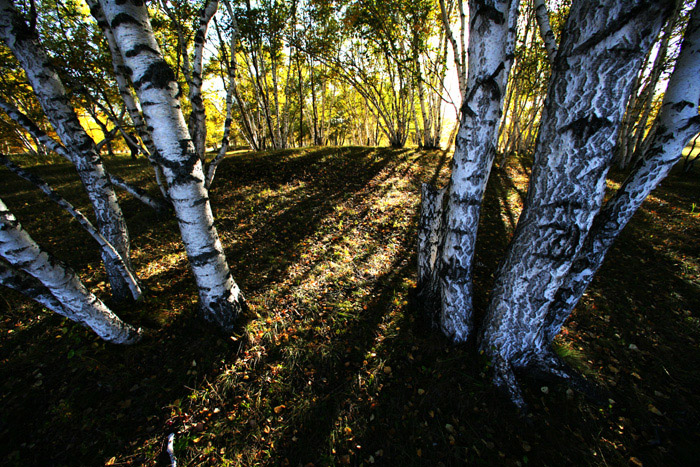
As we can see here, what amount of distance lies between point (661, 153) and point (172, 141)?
14.0 ft

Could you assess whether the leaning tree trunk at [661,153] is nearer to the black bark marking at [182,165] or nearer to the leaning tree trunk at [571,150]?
the leaning tree trunk at [571,150]

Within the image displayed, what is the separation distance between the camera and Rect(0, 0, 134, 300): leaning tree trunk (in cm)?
261

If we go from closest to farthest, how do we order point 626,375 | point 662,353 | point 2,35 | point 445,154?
point 2,35 < point 626,375 < point 662,353 < point 445,154

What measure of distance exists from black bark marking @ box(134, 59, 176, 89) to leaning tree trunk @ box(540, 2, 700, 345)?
4.10 metres

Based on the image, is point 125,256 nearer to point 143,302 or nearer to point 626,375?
point 143,302

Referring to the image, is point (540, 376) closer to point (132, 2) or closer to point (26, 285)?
point (26, 285)

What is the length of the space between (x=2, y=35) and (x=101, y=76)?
10416 millimetres

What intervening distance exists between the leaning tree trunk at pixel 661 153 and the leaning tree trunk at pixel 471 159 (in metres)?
1.00

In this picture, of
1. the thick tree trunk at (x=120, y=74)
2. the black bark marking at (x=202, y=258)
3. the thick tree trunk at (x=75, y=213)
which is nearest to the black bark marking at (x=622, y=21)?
the black bark marking at (x=202, y=258)

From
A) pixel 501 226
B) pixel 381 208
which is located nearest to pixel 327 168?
pixel 381 208

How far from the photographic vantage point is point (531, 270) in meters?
2.18

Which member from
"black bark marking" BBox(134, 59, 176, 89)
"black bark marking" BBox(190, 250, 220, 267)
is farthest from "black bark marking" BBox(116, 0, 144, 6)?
"black bark marking" BBox(190, 250, 220, 267)

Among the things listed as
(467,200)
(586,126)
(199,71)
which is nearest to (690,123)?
(586,126)

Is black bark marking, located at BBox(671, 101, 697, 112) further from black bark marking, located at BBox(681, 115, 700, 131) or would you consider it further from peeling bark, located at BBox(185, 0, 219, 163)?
peeling bark, located at BBox(185, 0, 219, 163)
